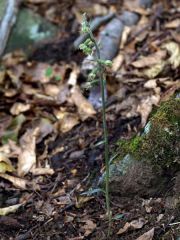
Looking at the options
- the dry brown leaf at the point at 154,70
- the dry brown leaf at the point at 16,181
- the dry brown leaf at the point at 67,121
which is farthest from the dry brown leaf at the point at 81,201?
the dry brown leaf at the point at 154,70

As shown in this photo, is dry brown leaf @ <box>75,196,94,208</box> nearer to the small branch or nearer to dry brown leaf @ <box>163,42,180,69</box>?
dry brown leaf @ <box>163,42,180,69</box>

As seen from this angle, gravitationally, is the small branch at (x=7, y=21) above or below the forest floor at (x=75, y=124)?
above

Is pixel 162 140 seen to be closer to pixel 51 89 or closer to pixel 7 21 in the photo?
pixel 51 89

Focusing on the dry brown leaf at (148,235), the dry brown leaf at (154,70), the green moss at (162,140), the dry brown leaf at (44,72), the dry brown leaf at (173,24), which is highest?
the dry brown leaf at (173,24)

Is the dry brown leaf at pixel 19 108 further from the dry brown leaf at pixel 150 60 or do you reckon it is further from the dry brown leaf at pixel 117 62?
the dry brown leaf at pixel 150 60

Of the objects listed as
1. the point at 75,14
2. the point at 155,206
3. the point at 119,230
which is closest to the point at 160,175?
the point at 155,206

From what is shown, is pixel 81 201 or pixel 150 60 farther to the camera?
pixel 150 60

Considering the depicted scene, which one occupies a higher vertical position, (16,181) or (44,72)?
(44,72)

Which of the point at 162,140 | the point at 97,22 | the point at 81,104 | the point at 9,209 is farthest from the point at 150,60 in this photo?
the point at 9,209
